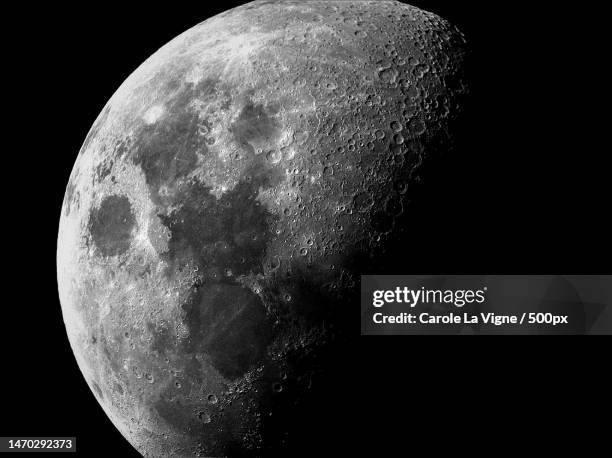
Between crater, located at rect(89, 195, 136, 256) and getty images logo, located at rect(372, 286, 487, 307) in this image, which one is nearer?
getty images logo, located at rect(372, 286, 487, 307)

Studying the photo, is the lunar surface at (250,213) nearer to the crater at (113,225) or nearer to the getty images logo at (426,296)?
the crater at (113,225)

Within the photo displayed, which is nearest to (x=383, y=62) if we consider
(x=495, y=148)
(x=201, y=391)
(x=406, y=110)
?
(x=406, y=110)
